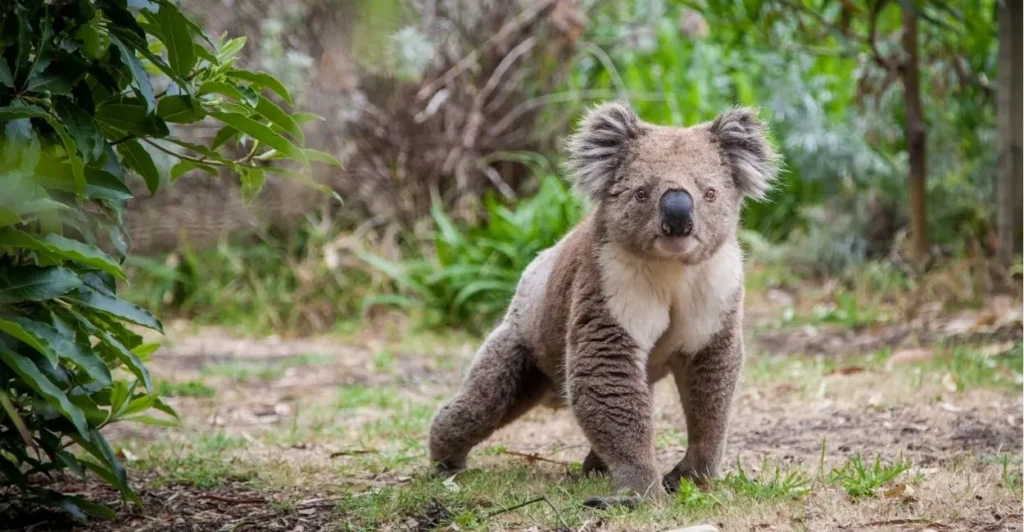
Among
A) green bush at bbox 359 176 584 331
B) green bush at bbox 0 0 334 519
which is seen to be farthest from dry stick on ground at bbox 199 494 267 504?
green bush at bbox 359 176 584 331

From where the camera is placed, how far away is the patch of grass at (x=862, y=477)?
10.2ft

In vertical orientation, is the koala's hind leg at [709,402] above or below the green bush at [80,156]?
below

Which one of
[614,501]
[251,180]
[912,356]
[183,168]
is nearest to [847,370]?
[912,356]

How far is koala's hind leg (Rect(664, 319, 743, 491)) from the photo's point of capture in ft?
11.2

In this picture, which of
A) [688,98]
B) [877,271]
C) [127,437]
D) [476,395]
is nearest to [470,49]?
[688,98]

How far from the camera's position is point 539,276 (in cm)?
397

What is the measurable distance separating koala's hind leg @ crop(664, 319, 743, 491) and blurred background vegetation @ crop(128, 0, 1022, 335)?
429cm

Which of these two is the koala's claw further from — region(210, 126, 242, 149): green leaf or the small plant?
region(210, 126, 242, 149): green leaf

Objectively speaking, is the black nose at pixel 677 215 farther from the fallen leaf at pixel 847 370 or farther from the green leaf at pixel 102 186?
the fallen leaf at pixel 847 370

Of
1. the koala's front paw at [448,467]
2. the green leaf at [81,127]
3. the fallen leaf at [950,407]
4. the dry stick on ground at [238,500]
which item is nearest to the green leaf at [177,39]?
the green leaf at [81,127]

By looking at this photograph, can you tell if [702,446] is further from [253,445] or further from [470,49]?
[470,49]

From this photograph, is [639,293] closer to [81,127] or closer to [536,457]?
[536,457]

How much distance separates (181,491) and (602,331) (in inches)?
60.0

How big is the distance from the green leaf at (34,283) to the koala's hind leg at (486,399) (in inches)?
61.3
